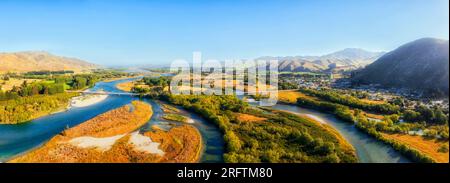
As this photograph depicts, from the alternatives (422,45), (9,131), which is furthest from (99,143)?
(422,45)

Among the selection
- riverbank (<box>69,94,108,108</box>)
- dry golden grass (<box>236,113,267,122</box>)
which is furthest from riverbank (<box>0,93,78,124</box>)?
dry golden grass (<box>236,113,267,122</box>)

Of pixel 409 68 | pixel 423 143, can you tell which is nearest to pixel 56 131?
pixel 423 143

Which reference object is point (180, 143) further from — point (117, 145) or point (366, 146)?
point (366, 146)

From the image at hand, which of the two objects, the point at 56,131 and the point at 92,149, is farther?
the point at 56,131

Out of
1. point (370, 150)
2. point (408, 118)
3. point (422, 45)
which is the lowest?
point (370, 150)

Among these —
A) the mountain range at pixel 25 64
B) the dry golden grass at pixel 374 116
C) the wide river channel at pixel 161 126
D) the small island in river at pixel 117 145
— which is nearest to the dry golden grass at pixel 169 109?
the wide river channel at pixel 161 126
